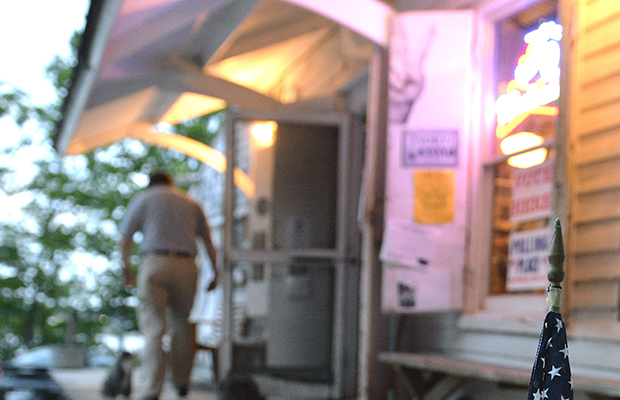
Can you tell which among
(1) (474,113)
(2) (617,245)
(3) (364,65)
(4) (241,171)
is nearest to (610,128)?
(2) (617,245)

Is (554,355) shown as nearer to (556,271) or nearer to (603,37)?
(556,271)

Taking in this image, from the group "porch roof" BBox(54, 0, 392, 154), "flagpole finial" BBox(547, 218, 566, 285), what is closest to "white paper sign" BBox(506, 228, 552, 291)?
"porch roof" BBox(54, 0, 392, 154)

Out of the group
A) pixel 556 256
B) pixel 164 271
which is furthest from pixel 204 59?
pixel 556 256

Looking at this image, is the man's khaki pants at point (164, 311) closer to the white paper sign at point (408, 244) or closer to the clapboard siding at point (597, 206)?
the white paper sign at point (408, 244)

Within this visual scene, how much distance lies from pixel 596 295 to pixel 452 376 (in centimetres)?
95

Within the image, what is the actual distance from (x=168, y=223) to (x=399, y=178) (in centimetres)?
180

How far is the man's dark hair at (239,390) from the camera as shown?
489 cm

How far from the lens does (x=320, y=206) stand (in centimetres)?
645

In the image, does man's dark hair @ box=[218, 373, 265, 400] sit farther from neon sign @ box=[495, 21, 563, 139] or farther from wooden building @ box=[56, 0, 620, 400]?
neon sign @ box=[495, 21, 563, 139]

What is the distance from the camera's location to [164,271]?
535cm

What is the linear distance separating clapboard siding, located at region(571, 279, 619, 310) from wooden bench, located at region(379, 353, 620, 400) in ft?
1.06

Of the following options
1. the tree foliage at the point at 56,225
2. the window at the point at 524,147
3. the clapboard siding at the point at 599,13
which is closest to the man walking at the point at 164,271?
the window at the point at 524,147

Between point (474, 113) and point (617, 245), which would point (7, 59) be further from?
point (617, 245)

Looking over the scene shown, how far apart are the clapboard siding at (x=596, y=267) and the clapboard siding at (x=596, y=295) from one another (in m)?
0.02
